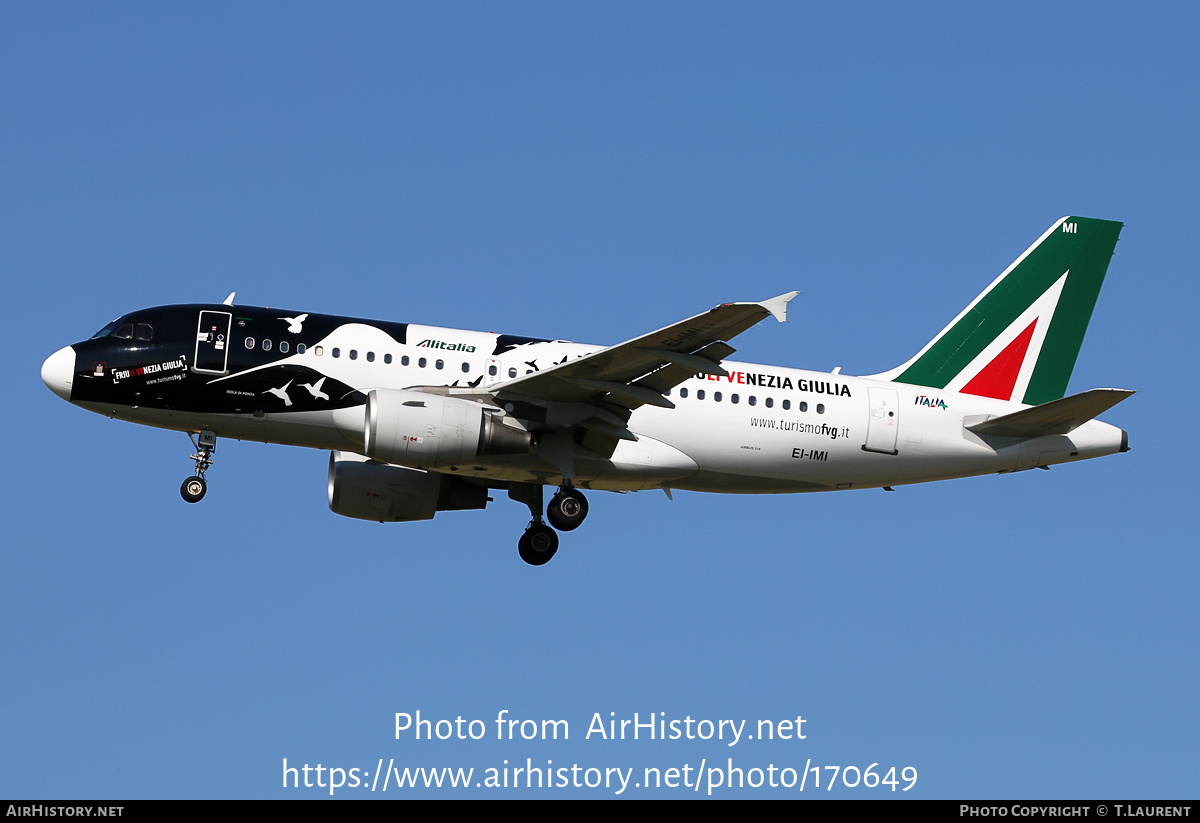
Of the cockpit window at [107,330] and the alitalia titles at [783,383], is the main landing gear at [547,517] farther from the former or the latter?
the cockpit window at [107,330]

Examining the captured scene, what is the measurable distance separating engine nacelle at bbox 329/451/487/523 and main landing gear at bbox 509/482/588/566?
1.60 m

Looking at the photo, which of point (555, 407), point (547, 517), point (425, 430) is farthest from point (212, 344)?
point (547, 517)

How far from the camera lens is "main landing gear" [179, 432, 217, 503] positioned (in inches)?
1227

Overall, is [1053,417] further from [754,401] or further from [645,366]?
[645,366]

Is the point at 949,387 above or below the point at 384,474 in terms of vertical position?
above

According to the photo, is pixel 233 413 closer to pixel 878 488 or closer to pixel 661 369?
pixel 661 369

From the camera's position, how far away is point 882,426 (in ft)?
108

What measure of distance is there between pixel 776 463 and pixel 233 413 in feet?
37.5

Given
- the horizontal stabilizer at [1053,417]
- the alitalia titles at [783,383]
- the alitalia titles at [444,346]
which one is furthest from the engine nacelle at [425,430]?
the horizontal stabilizer at [1053,417]

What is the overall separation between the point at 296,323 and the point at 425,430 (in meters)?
4.04

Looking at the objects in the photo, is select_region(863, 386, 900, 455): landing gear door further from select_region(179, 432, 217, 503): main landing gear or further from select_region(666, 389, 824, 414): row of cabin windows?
select_region(179, 432, 217, 503): main landing gear
